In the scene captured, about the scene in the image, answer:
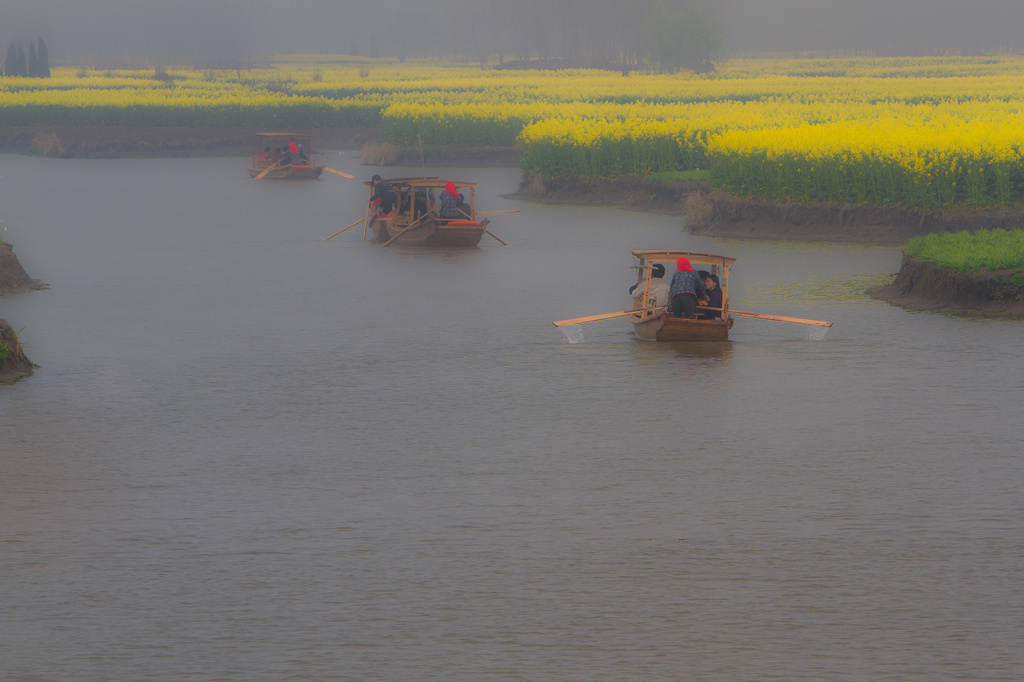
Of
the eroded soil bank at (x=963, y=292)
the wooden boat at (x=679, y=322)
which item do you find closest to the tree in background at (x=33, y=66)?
the eroded soil bank at (x=963, y=292)

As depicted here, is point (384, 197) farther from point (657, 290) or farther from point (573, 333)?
point (657, 290)

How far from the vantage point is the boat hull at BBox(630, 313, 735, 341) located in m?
18.9

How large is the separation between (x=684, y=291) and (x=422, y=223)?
14.0 meters

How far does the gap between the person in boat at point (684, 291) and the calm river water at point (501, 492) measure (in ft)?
1.61

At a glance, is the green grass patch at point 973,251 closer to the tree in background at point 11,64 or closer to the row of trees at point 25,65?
the row of trees at point 25,65

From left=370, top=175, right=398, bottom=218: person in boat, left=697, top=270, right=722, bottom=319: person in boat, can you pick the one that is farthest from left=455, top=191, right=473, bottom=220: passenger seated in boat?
left=697, top=270, right=722, bottom=319: person in boat

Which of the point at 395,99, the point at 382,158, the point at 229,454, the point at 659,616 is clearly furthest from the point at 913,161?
the point at 395,99

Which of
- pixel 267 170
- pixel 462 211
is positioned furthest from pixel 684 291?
pixel 267 170

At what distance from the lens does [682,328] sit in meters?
19.0

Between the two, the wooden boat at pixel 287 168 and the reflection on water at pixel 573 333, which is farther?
the wooden boat at pixel 287 168

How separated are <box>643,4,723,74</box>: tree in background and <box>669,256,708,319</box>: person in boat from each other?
122 metres

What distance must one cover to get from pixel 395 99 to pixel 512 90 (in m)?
9.89

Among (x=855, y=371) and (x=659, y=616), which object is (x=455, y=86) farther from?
(x=659, y=616)

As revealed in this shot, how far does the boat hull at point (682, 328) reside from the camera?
18.9 meters
